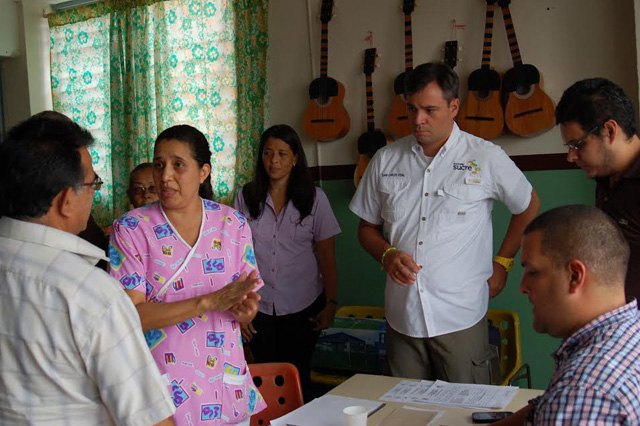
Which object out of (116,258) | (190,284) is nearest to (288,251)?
(190,284)

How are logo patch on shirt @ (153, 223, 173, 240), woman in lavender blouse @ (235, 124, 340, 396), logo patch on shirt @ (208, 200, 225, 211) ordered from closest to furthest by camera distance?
logo patch on shirt @ (153, 223, 173, 240), logo patch on shirt @ (208, 200, 225, 211), woman in lavender blouse @ (235, 124, 340, 396)

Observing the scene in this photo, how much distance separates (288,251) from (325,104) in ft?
4.25

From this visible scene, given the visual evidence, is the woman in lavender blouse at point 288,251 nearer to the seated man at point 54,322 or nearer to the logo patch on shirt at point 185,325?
the logo patch on shirt at point 185,325

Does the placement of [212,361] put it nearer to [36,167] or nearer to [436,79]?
[36,167]

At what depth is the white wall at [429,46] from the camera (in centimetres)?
330

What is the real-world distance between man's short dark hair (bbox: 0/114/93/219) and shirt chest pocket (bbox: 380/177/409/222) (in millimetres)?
1495

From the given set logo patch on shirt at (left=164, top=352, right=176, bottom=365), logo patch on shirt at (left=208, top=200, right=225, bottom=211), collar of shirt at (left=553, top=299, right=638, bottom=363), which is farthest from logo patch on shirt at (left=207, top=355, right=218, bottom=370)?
collar of shirt at (left=553, top=299, right=638, bottom=363)

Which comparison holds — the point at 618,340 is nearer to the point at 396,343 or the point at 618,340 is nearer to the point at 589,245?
the point at 589,245

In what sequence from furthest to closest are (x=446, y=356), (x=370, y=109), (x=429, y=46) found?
(x=370, y=109) < (x=429, y=46) < (x=446, y=356)

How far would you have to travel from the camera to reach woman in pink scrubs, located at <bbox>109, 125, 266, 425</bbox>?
1.85 meters

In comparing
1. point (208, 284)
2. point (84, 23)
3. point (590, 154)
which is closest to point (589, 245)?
point (590, 154)

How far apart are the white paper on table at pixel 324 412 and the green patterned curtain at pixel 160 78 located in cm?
273

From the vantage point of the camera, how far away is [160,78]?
4.93 meters

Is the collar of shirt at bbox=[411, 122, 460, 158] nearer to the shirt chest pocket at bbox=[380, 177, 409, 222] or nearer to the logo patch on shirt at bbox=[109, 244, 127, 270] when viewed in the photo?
the shirt chest pocket at bbox=[380, 177, 409, 222]
